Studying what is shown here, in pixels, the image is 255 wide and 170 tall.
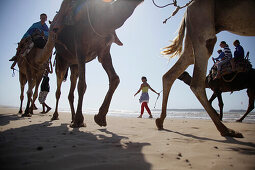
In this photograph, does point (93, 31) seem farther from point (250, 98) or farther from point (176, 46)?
point (250, 98)

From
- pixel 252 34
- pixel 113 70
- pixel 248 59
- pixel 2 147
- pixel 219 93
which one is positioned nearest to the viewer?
pixel 2 147

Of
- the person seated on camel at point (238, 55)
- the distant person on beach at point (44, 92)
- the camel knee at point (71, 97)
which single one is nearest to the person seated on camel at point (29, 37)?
the camel knee at point (71, 97)

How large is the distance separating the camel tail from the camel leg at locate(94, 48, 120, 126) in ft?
4.78

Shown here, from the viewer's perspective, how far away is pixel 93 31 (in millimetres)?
3545

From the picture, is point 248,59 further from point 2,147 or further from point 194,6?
point 2,147

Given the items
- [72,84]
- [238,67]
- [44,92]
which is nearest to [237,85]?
[238,67]

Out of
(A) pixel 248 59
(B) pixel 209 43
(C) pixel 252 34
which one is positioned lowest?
(B) pixel 209 43

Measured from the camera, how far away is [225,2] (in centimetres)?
299

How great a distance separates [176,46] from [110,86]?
1.93 metres

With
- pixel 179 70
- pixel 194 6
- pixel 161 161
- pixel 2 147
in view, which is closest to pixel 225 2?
pixel 194 6

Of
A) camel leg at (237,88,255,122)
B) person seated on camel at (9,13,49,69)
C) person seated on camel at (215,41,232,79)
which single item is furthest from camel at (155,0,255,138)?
person seated on camel at (9,13,49,69)

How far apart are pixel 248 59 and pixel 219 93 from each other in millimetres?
1674

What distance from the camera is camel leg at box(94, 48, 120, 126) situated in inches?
118

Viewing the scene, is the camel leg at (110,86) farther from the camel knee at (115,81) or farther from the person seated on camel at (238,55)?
the person seated on camel at (238,55)
